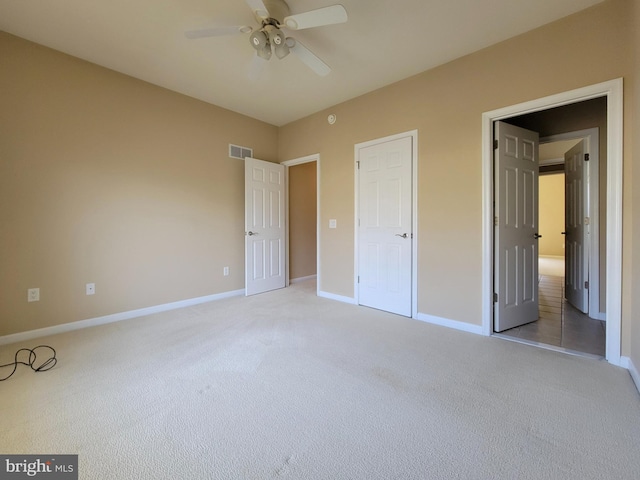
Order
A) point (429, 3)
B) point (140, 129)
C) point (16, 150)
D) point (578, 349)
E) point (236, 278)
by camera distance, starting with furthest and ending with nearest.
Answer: point (236, 278)
point (140, 129)
point (16, 150)
point (578, 349)
point (429, 3)

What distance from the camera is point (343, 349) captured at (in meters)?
2.42

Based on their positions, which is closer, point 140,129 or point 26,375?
point 26,375

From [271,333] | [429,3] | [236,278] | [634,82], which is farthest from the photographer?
[236,278]

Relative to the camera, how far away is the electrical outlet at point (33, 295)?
2648 millimetres

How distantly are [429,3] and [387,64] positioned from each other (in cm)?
83

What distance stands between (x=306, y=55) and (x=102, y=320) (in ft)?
11.1

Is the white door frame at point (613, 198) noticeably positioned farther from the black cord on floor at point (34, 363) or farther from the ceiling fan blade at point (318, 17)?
the black cord on floor at point (34, 363)

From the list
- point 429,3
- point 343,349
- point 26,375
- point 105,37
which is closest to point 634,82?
point 429,3

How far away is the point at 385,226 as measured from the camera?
3.51 metres

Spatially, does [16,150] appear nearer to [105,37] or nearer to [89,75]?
[89,75]

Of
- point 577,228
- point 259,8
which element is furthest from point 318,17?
point 577,228

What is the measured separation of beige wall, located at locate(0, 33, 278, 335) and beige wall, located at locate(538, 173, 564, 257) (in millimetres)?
9775

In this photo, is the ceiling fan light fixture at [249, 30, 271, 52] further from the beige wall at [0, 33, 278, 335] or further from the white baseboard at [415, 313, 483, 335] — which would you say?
the white baseboard at [415, 313, 483, 335]

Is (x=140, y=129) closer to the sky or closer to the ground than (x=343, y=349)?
closer to the sky
